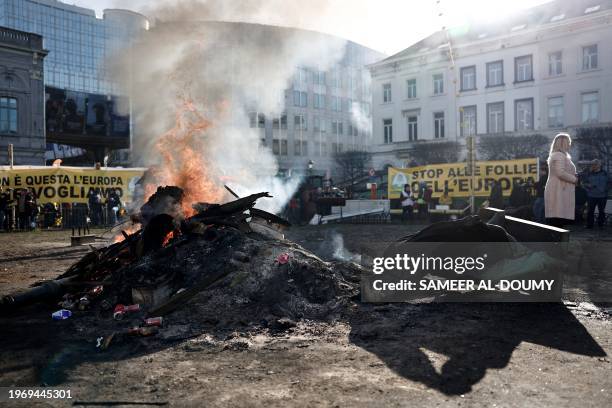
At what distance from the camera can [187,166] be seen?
9.80m

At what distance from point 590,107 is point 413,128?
562 inches

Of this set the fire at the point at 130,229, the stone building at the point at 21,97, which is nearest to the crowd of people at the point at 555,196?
the fire at the point at 130,229

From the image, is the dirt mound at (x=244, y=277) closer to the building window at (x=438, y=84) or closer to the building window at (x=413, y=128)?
the building window at (x=438, y=84)

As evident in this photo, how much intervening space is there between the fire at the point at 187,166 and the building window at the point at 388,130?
37.4 m

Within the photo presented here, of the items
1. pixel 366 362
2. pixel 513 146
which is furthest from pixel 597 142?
pixel 366 362

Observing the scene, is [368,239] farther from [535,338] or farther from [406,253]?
[535,338]

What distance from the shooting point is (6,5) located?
51000mm

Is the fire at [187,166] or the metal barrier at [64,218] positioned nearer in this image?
the fire at [187,166]

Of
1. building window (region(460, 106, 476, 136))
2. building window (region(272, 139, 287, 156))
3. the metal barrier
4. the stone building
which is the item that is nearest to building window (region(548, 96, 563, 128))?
building window (region(460, 106, 476, 136))

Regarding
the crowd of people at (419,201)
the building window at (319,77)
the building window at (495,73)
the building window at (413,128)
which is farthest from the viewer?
the building window at (319,77)

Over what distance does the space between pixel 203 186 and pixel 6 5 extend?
54719 mm

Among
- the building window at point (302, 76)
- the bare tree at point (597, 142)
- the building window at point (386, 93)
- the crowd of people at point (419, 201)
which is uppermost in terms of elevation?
the building window at point (302, 76)

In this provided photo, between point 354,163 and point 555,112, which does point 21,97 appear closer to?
point 354,163

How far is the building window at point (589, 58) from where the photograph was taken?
116ft
